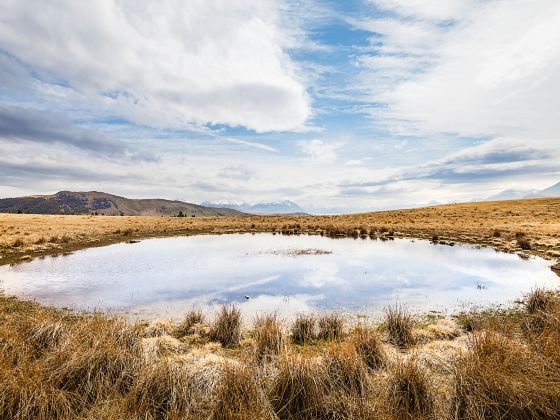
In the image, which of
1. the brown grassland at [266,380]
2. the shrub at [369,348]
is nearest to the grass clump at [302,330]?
the brown grassland at [266,380]

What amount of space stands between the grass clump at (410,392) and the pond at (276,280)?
8306mm

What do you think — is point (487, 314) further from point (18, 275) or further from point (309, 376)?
point (18, 275)

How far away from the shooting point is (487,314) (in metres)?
14.2

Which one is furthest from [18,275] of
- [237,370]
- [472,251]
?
[472,251]


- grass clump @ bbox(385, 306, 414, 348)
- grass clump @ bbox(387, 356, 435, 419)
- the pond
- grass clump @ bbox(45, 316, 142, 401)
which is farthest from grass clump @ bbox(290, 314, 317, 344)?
grass clump @ bbox(45, 316, 142, 401)

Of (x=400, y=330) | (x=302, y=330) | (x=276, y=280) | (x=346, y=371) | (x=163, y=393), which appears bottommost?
(x=276, y=280)

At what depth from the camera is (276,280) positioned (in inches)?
862

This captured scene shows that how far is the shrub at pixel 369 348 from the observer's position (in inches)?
349

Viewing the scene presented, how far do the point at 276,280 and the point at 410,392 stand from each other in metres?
15.4

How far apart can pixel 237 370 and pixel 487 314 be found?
488 inches

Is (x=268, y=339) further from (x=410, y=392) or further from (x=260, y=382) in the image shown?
(x=410, y=392)

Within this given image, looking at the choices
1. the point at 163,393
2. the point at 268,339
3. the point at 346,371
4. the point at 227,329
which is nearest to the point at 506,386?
the point at 346,371

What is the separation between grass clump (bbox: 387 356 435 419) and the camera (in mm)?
6469

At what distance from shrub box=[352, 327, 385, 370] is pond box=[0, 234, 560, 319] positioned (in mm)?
5870
